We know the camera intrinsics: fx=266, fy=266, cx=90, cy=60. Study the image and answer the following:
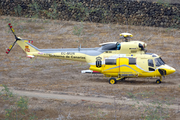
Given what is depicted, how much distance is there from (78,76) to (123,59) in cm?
442

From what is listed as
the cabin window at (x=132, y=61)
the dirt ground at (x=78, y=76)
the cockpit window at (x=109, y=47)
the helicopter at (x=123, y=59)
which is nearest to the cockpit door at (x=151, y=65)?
the helicopter at (x=123, y=59)

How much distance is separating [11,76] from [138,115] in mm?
11546

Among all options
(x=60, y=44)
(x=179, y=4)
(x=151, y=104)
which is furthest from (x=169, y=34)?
(x=151, y=104)

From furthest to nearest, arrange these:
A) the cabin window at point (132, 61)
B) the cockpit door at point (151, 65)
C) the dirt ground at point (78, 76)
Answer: the cabin window at point (132, 61) → the cockpit door at point (151, 65) → the dirt ground at point (78, 76)

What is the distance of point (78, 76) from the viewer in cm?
2112

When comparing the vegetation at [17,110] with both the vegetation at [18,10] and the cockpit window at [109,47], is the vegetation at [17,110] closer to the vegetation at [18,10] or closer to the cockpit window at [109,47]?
the cockpit window at [109,47]

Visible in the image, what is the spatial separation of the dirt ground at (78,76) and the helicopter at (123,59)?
0.88 meters

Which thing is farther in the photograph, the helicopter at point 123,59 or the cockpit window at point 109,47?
the cockpit window at point 109,47

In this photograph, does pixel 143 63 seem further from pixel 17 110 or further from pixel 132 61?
pixel 17 110

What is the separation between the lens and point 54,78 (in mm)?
20500

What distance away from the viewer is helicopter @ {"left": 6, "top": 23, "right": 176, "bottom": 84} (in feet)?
59.8

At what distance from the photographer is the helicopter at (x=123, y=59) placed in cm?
1822

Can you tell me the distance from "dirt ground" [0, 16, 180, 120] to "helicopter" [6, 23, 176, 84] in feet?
2.90

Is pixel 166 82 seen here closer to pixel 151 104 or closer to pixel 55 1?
pixel 151 104
